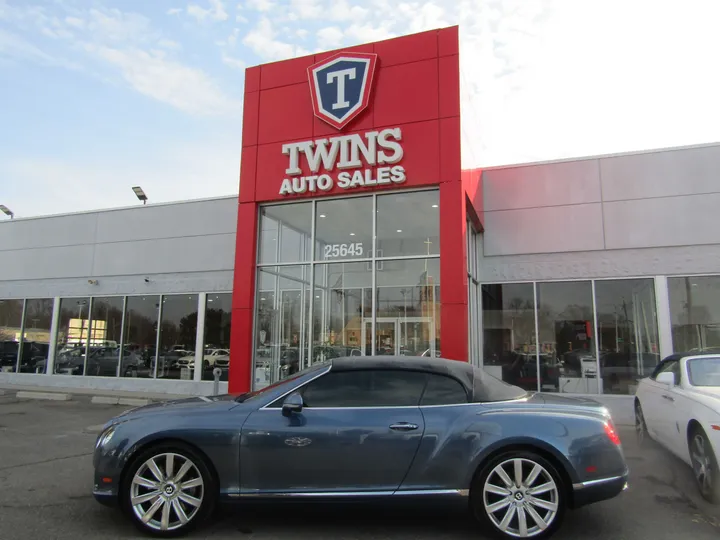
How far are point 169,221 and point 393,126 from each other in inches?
331

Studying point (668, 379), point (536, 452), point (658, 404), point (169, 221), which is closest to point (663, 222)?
point (658, 404)

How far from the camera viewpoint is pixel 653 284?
11.6m

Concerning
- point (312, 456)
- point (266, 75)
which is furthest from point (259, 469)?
point (266, 75)

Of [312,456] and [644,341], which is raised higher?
[644,341]

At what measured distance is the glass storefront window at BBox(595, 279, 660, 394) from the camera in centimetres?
1154

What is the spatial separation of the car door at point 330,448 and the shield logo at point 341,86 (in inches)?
308

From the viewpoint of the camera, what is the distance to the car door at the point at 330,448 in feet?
14.0

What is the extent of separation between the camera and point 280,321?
11.9m

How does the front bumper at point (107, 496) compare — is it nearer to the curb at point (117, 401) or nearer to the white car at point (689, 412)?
the white car at point (689, 412)

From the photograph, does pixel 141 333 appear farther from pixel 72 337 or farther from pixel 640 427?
pixel 640 427

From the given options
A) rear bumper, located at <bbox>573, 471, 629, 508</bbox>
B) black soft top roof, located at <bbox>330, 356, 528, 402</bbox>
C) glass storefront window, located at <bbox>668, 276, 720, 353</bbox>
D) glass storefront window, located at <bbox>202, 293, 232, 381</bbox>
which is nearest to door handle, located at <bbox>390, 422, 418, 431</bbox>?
black soft top roof, located at <bbox>330, 356, 528, 402</bbox>

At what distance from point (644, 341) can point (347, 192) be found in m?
7.35

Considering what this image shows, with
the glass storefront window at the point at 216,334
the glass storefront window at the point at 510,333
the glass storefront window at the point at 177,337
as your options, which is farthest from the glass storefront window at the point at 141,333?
the glass storefront window at the point at 510,333

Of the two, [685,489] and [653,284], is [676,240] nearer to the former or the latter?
[653,284]
